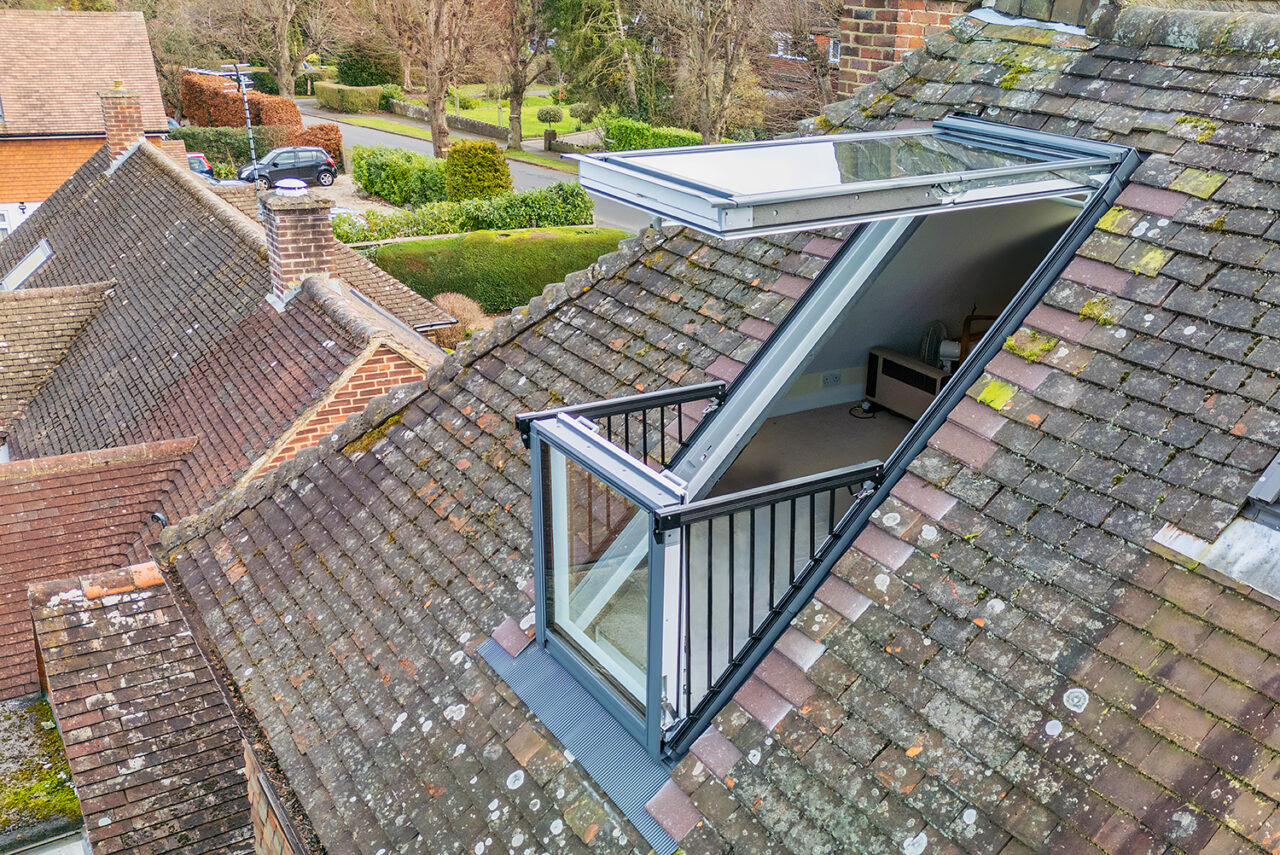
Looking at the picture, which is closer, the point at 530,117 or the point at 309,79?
the point at 530,117

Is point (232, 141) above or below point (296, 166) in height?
above

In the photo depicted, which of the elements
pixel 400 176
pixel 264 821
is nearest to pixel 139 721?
pixel 264 821

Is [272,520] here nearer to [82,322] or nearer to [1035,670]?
[1035,670]

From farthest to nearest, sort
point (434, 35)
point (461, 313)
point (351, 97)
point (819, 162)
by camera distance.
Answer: point (351, 97), point (434, 35), point (461, 313), point (819, 162)

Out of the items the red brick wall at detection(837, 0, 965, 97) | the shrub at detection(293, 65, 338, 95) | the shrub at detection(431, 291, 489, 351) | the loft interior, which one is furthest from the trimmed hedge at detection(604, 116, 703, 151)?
the loft interior

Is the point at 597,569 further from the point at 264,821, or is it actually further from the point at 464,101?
the point at 464,101

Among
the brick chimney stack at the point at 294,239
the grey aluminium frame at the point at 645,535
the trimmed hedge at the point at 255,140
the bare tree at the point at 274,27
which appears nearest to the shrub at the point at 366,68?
the bare tree at the point at 274,27

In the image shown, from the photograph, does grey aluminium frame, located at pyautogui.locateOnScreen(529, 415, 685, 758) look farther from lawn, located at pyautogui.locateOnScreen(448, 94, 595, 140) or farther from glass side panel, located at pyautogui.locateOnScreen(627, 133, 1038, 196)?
lawn, located at pyautogui.locateOnScreen(448, 94, 595, 140)
